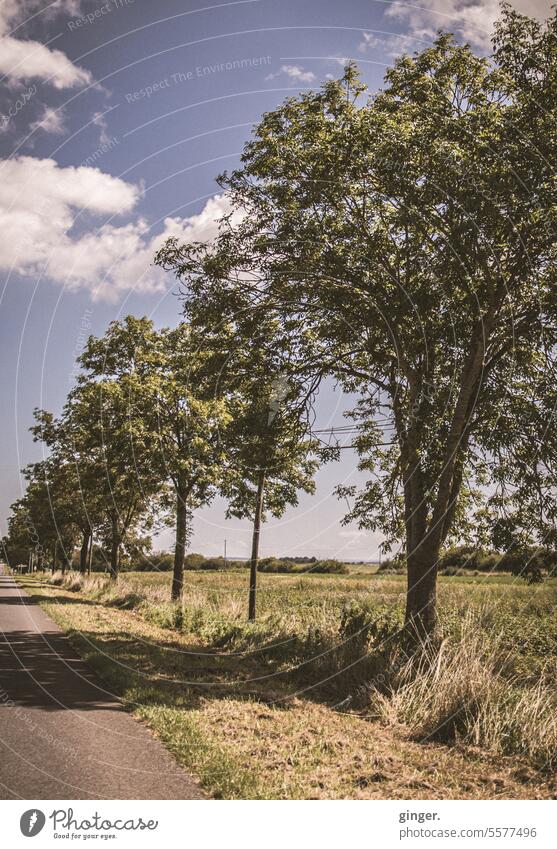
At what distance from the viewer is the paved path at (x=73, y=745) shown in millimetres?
4875

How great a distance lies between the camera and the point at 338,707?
8.18 meters

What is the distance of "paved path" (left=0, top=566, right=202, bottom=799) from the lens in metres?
4.88

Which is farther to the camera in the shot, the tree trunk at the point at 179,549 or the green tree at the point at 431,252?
the tree trunk at the point at 179,549

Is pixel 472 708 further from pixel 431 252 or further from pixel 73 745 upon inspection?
pixel 431 252

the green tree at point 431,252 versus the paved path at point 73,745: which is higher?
the green tree at point 431,252

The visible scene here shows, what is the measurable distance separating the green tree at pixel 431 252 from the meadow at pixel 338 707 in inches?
78.7

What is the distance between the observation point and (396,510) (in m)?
13.2

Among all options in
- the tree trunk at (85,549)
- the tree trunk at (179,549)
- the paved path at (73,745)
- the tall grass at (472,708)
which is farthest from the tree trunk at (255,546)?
the tree trunk at (85,549)

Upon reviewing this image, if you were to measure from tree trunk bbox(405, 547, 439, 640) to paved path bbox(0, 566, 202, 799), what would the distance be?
18.8 ft

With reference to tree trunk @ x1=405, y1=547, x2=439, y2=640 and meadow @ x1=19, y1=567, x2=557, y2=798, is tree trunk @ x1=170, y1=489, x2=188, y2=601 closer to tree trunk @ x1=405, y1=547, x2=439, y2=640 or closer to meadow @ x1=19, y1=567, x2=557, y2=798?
meadow @ x1=19, y1=567, x2=557, y2=798

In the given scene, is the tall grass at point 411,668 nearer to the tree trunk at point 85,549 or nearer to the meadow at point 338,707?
the meadow at point 338,707

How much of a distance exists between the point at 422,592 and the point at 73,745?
711 centimetres

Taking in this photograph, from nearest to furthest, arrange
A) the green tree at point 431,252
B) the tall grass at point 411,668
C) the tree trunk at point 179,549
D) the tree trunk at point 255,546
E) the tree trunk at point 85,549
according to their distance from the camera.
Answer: the tall grass at point 411,668 → the green tree at point 431,252 → the tree trunk at point 255,546 → the tree trunk at point 179,549 → the tree trunk at point 85,549

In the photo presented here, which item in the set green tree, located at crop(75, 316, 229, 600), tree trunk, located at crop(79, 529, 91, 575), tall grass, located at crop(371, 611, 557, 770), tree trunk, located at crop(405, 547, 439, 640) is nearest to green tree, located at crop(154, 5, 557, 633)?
tree trunk, located at crop(405, 547, 439, 640)
